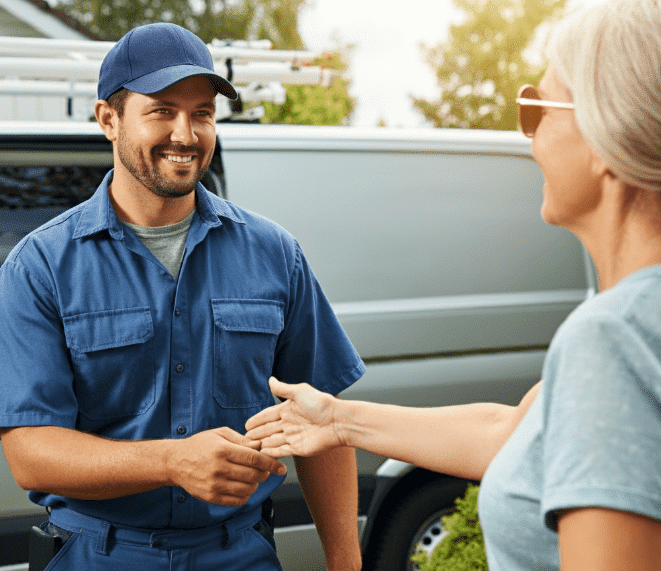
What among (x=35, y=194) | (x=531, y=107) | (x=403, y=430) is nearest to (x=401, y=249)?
(x=35, y=194)

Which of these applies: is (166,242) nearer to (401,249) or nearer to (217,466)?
(217,466)

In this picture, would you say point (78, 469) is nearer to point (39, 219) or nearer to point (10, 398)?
point (10, 398)

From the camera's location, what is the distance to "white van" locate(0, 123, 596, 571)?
10.4ft

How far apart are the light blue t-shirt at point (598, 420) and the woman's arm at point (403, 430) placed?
0.50m

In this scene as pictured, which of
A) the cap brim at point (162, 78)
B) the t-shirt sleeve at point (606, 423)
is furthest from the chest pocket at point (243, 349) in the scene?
the t-shirt sleeve at point (606, 423)

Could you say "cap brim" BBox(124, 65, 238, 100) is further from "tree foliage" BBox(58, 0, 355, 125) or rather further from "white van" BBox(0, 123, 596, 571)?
"tree foliage" BBox(58, 0, 355, 125)

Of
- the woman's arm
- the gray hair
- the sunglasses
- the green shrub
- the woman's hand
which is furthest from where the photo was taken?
the green shrub

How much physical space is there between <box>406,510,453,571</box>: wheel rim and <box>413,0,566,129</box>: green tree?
70.9 feet

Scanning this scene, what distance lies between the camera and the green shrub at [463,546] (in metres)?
2.72

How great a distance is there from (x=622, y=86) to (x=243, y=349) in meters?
1.18

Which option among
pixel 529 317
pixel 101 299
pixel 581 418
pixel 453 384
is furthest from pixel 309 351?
pixel 529 317

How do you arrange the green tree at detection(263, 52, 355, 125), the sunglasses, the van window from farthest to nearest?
the green tree at detection(263, 52, 355, 125), the van window, the sunglasses

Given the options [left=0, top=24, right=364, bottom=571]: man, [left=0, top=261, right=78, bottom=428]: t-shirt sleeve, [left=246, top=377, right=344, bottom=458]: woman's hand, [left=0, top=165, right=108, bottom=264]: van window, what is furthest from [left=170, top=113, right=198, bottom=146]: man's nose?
→ [left=0, top=165, right=108, bottom=264]: van window

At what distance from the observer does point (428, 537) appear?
11.5ft
